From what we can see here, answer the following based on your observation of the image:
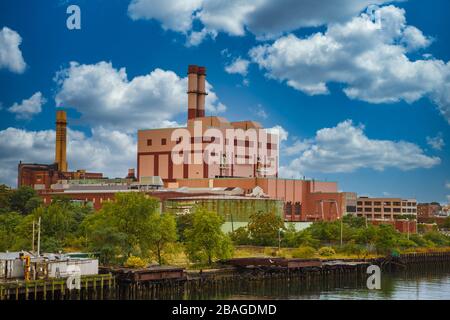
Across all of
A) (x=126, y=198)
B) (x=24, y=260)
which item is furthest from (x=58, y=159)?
(x=24, y=260)

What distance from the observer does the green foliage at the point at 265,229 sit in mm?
73562

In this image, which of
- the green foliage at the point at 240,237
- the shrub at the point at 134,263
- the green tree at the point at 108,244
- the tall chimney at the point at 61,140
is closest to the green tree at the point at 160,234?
the green tree at the point at 108,244

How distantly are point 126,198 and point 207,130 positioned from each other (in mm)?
61927

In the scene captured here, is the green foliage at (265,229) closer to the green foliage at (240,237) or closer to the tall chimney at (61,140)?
the green foliage at (240,237)

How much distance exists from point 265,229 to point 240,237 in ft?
10.00

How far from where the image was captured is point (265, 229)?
7388cm

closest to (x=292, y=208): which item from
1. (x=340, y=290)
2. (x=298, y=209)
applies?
(x=298, y=209)

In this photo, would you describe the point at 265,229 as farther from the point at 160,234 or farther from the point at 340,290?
the point at 340,290

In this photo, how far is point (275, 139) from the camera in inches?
5059

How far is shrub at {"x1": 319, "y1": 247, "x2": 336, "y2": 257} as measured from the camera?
69.4 meters

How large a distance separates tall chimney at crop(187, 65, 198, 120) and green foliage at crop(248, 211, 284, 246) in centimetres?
4784
